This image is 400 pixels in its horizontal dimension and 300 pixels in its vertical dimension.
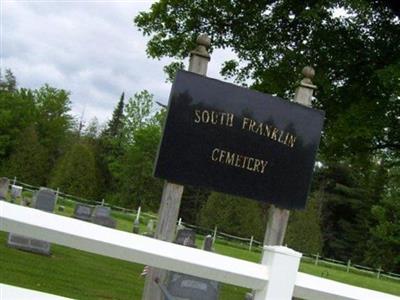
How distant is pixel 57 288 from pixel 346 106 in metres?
8.15

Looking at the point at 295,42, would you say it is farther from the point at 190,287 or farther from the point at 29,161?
the point at 29,161

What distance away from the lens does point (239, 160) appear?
7.77 meters

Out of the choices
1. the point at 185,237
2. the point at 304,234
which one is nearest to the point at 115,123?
the point at 304,234

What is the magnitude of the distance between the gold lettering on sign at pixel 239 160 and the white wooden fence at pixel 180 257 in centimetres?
364

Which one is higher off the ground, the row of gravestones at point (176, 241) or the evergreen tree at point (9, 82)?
the evergreen tree at point (9, 82)

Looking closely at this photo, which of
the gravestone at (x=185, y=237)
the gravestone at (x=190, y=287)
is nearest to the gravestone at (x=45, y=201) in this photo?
the gravestone at (x=185, y=237)

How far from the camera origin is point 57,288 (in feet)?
36.0

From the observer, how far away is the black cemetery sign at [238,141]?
Result: 738 centimetres

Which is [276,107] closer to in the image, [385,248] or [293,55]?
[293,55]

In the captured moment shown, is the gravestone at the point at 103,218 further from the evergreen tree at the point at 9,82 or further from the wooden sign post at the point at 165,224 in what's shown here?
the evergreen tree at the point at 9,82

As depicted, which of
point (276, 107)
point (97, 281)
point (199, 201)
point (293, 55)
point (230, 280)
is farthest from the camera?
point (199, 201)

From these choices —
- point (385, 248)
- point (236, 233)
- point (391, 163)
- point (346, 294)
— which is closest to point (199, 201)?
point (236, 233)

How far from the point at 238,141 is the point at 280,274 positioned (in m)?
3.98

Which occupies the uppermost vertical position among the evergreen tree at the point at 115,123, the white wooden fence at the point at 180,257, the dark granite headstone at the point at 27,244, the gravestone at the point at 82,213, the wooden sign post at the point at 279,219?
the evergreen tree at the point at 115,123
